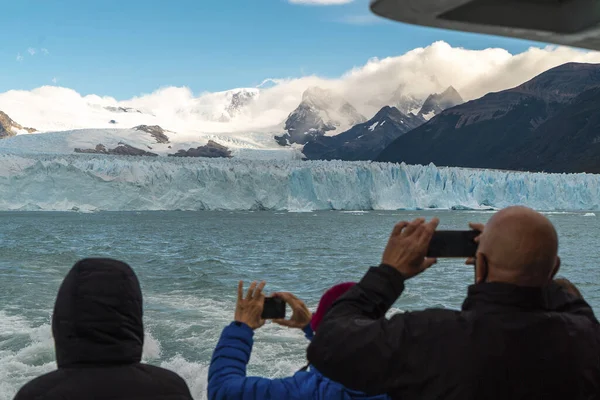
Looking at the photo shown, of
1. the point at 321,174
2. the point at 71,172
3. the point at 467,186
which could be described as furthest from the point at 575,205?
the point at 71,172

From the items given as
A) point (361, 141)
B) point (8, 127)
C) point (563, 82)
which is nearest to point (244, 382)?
point (563, 82)

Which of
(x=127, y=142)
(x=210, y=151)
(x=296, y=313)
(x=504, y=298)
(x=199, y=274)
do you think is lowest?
(x=199, y=274)

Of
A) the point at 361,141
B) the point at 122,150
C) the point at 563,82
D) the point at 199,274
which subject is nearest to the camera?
the point at 199,274

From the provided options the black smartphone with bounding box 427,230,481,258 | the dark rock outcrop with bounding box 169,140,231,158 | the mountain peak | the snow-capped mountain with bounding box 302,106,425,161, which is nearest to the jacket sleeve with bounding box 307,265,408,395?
the black smartphone with bounding box 427,230,481,258

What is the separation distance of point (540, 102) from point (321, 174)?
11756 cm

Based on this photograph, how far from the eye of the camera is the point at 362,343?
1.24m

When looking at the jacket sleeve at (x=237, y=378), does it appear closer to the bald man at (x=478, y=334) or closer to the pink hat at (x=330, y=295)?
the pink hat at (x=330, y=295)

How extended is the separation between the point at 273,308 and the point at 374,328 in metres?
0.46

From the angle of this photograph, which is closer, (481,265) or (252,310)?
(481,265)

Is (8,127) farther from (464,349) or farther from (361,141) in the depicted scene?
(464,349)

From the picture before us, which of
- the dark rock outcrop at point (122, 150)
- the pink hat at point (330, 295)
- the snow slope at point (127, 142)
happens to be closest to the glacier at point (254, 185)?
the snow slope at point (127, 142)

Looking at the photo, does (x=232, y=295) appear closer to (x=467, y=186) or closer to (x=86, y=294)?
(x=86, y=294)

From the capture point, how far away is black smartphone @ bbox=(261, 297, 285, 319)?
1629 millimetres

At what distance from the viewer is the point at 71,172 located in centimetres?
3909
